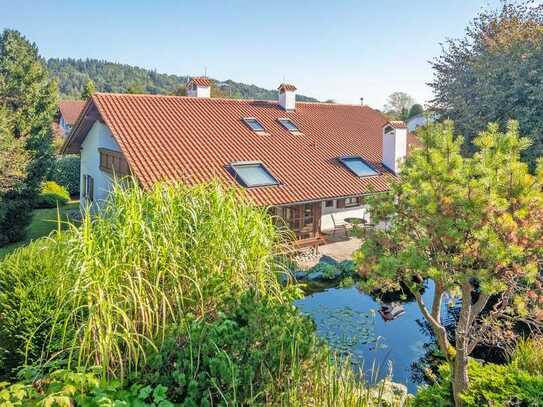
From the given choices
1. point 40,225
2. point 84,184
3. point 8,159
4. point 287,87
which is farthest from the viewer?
point 287,87

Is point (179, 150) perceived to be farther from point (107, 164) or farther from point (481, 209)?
point (481, 209)

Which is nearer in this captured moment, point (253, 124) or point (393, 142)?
A: point (393, 142)

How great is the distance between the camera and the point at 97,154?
692 inches

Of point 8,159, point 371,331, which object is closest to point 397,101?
point 8,159

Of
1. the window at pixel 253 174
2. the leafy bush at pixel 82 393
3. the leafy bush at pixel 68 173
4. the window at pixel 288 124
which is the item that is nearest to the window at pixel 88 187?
the window at pixel 253 174

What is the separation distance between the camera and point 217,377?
3986 mm

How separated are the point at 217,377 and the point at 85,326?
1369mm

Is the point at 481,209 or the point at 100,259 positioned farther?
the point at 100,259

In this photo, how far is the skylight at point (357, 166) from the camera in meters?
17.9

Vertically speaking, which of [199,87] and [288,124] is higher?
[199,87]

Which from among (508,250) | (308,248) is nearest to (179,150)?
(308,248)

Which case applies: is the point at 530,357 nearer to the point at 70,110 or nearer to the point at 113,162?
the point at 113,162

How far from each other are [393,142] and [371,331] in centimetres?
1104

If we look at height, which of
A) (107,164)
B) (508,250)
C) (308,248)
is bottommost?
(308,248)
